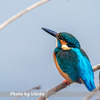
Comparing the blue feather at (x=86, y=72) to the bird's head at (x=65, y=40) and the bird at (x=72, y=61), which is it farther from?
the bird's head at (x=65, y=40)

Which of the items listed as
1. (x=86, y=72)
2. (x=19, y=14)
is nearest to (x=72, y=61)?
(x=86, y=72)

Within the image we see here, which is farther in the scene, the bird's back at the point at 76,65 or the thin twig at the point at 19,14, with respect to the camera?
the bird's back at the point at 76,65

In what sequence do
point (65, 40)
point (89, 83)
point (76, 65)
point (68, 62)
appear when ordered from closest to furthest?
point (89, 83)
point (76, 65)
point (68, 62)
point (65, 40)

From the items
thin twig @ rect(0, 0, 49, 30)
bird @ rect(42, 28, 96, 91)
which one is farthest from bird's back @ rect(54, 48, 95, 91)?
thin twig @ rect(0, 0, 49, 30)

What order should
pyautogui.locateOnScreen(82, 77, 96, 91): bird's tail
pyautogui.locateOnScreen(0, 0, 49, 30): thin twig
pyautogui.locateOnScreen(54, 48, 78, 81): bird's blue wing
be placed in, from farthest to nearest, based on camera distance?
pyautogui.locateOnScreen(54, 48, 78, 81): bird's blue wing → pyautogui.locateOnScreen(82, 77, 96, 91): bird's tail → pyautogui.locateOnScreen(0, 0, 49, 30): thin twig

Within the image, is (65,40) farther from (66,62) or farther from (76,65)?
(76,65)

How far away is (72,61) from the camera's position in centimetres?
186

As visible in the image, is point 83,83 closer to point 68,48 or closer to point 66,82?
point 66,82

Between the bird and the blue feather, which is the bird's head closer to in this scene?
the bird

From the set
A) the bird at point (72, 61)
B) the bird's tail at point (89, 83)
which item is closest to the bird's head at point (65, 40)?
the bird at point (72, 61)

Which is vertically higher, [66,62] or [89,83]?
[66,62]

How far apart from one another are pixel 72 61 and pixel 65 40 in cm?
28

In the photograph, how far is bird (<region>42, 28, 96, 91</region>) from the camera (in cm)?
170

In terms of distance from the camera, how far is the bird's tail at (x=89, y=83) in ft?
5.28
